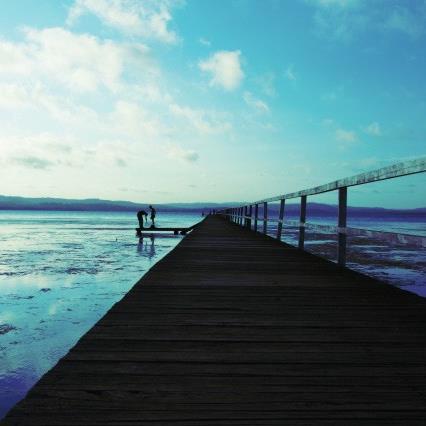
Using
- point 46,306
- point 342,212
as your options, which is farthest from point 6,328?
point 342,212

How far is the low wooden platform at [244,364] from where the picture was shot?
1.65 metres

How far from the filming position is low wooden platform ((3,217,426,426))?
1646 millimetres

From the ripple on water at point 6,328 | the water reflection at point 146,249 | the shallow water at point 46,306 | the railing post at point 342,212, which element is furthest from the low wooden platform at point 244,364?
the water reflection at point 146,249

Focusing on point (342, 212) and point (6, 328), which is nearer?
point (6, 328)

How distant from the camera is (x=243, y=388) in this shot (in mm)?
1853

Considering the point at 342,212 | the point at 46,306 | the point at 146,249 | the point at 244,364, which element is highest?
the point at 342,212

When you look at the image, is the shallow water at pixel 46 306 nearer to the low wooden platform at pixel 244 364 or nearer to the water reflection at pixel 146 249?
the low wooden platform at pixel 244 364

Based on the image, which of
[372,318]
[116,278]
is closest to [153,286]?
[372,318]

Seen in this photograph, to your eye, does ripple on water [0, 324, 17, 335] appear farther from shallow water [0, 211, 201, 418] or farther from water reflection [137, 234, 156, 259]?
water reflection [137, 234, 156, 259]

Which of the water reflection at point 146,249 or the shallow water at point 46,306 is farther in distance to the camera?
the water reflection at point 146,249

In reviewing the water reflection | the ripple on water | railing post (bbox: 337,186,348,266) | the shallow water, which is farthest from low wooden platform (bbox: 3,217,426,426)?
the water reflection

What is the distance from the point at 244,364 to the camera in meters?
2.14

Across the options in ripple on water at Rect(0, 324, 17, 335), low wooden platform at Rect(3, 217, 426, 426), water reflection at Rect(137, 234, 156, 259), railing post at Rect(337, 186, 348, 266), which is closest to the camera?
low wooden platform at Rect(3, 217, 426, 426)

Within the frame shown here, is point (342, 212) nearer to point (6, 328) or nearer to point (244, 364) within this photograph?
point (244, 364)
